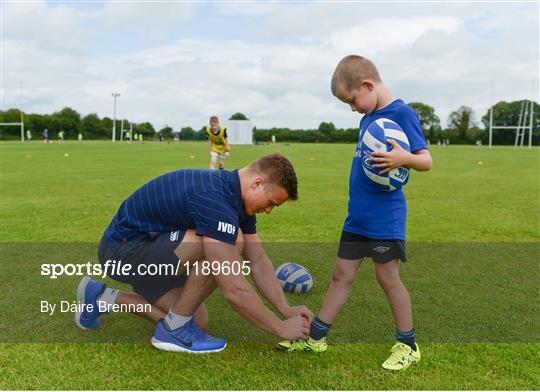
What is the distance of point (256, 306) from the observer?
3.16 meters

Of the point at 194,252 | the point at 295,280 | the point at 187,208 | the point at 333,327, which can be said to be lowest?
the point at 333,327

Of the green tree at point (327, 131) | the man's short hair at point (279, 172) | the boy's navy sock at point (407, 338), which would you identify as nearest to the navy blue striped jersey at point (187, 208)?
the man's short hair at point (279, 172)

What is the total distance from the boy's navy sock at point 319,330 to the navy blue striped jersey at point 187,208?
2.58ft

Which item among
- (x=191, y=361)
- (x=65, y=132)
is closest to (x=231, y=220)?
(x=191, y=361)

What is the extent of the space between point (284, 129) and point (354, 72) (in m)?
89.0

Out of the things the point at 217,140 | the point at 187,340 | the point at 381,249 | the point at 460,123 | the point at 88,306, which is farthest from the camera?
the point at 460,123

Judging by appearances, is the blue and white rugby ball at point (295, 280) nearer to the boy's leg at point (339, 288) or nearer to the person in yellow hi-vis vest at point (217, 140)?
the boy's leg at point (339, 288)

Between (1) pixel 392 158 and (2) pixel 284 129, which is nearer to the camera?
(1) pixel 392 158

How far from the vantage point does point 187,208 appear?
3.30 meters

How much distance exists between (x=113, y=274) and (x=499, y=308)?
307 cm

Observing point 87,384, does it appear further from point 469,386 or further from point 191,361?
point 469,386

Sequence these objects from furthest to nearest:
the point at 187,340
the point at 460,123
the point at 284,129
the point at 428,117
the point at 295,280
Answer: the point at 428,117 → the point at 460,123 → the point at 284,129 → the point at 295,280 → the point at 187,340

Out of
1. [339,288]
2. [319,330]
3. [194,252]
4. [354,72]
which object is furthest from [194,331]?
[354,72]

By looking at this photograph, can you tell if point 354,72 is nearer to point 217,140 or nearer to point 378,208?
point 378,208
